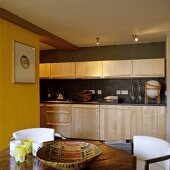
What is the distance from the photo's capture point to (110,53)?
559 centimetres

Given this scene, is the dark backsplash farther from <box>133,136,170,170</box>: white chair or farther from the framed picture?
<box>133,136,170,170</box>: white chair

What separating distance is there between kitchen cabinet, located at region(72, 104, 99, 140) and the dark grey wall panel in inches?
52.8

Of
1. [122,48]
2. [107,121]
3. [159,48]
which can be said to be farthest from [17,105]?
[159,48]

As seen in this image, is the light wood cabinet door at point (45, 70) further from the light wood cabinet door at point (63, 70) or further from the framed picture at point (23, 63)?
the framed picture at point (23, 63)

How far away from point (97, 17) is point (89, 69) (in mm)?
2175

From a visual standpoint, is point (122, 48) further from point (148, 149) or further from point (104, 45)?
point (148, 149)

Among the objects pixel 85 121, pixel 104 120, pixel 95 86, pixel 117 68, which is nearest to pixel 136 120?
pixel 104 120

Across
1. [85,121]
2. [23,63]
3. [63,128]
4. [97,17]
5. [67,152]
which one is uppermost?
[97,17]

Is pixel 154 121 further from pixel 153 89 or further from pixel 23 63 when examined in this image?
pixel 23 63

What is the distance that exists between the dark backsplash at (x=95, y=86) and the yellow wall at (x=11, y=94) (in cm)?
214

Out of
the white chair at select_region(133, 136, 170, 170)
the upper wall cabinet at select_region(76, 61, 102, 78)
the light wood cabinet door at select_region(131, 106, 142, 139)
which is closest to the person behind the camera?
the white chair at select_region(133, 136, 170, 170)

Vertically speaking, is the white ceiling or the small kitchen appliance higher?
the white ceiling

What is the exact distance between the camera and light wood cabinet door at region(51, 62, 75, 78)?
5559 mm

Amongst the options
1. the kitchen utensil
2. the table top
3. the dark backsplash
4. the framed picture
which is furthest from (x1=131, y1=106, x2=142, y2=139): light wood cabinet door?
the kitchen utensil
